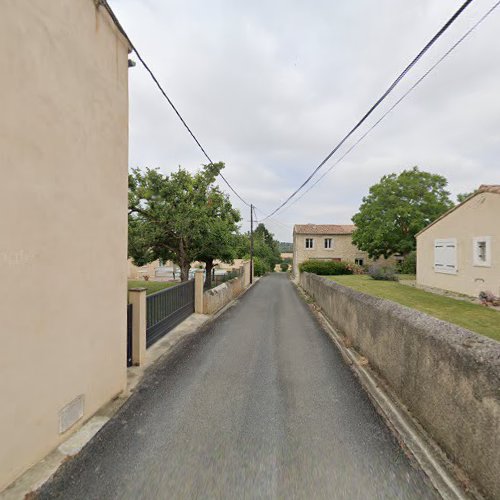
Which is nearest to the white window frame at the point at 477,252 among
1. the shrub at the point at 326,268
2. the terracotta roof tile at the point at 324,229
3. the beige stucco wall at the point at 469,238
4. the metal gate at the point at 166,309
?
the beige stucco wall at the point at 469,238

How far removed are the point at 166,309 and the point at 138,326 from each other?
250 cm

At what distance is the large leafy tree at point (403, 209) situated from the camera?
26.2 meters

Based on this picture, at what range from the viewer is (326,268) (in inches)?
1061

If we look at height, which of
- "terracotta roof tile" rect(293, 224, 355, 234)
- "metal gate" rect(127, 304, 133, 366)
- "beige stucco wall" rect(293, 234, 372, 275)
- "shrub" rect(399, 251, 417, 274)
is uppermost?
"terracotta roof tile" rect(293, 224, 355, 234)

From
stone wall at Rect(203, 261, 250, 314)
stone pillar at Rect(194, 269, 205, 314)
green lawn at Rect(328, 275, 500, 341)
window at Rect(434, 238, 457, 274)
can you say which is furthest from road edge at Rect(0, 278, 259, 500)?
window at Rect(434, 238, 457, 274)

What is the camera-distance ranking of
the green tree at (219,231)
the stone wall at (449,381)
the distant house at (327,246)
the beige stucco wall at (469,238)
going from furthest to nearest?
the distant house at (327,246) < the green tree at (219,231) < the beige stucco wall at (469,238) < the stone wall at (449,381)

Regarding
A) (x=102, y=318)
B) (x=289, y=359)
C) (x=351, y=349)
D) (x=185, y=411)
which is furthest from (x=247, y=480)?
(x=351, y=349)

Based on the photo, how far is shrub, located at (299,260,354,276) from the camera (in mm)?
26891

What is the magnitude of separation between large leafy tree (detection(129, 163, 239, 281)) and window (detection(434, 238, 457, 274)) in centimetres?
1235

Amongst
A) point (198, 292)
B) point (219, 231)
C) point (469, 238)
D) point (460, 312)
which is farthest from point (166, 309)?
point (469, 238)

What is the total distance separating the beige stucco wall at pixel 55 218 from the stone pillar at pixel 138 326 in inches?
47.4

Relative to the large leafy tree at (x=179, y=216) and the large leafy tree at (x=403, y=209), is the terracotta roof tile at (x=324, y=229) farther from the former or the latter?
the large leafy tree at (x=179, y=216)

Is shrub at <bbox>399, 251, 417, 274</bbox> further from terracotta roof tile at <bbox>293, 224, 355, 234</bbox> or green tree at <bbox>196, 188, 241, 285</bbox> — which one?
green tree at <bbox>196, 188, 241, 285</bbox>

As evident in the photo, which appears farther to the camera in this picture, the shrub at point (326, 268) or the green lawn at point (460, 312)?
the shrub at point (326, 268)
